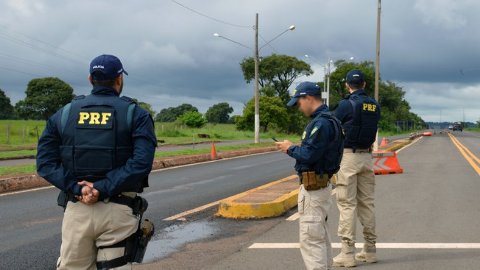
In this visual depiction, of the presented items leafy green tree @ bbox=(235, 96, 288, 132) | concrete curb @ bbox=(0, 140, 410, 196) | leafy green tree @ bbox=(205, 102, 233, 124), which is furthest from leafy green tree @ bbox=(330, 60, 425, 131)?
concrete curb @ bbox=(0, 140, 410, 196)

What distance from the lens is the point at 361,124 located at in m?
5.29

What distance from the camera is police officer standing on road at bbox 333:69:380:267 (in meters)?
4.98

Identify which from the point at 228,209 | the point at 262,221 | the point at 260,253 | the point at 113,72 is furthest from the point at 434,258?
the point at 113,72

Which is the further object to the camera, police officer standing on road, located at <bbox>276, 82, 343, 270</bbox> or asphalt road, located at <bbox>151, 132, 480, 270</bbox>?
asphalt road, located at <bbox>151, 132, 480, 270</bbox>

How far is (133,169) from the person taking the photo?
9.49 ft

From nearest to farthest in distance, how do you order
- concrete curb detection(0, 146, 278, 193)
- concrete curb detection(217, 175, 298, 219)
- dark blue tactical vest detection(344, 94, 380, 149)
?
dark blue tactical vest detection(344, 94, 380, 149)
concrete curb detection(217, 175, 298, 219)
concrete curb detection(0, 146, 278, 193)

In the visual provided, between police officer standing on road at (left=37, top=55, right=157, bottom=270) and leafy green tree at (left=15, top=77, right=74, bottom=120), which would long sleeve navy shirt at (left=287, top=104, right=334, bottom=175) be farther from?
leafy green tree at (left=15, top=77, right=74, bottom=120)

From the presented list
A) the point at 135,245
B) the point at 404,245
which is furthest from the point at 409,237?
the point at 135,245

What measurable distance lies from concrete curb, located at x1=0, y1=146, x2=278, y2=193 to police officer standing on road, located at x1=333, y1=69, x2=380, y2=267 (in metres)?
8.16

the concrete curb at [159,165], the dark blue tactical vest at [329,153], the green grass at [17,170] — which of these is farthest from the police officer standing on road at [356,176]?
the green grass at [17,170]

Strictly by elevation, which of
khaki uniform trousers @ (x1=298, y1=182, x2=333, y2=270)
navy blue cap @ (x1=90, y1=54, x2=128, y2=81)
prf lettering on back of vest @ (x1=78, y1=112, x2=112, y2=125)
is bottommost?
khaki uniform trousers @ (x1=298, y1=182, x2=333, y2=270)

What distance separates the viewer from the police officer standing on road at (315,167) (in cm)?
386

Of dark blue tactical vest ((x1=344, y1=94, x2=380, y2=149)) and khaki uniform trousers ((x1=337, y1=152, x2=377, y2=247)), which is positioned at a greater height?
dark blue tactical vest ((x1=344, y1=94, x2=380, y2=149))

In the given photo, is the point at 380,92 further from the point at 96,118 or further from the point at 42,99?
the point at 96,118
